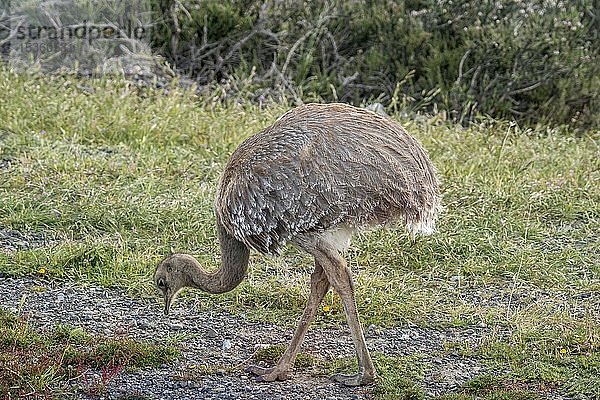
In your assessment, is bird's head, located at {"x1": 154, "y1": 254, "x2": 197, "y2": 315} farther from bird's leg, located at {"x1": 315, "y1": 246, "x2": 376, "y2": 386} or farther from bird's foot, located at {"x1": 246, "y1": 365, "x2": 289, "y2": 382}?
bird's leg, located at {"x1": 315, "y1": 246, "x2": 376, "y2": 386}

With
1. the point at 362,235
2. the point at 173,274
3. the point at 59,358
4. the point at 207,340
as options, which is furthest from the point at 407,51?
the point at 59,358

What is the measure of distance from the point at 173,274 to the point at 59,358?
0.70m

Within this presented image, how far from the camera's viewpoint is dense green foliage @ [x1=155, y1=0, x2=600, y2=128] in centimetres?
1137

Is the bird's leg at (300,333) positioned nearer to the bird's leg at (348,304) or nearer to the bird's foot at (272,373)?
the bird's foot at (272,373)

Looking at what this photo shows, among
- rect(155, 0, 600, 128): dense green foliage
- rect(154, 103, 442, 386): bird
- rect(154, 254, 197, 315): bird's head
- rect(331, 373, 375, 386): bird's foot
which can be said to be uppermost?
rect(154, 103, 442, 386): bird

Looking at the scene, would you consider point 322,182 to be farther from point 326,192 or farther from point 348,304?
point 348,304

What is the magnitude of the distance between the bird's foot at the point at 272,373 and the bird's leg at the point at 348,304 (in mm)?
239

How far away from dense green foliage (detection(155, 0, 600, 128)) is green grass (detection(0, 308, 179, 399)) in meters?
5.91

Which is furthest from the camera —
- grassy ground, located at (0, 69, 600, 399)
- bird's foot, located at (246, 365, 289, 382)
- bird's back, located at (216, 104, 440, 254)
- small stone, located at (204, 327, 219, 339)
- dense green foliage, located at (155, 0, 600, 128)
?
dense green foliage, located at (155, 0, 600, 128)

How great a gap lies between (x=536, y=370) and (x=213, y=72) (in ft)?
23.4

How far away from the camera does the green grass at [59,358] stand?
494 centimetres

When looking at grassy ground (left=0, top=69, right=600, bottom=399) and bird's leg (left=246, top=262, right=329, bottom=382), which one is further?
grassy ground (left=0, top=69, right=600, bottom=399)

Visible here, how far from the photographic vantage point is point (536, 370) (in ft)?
17.4

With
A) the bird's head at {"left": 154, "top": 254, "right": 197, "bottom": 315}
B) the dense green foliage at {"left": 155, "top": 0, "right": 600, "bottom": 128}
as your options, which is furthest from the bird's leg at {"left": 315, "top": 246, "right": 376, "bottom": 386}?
the dense green foliage at {"left": 155, "top": 0, "right": 600, "bottom": 128}
